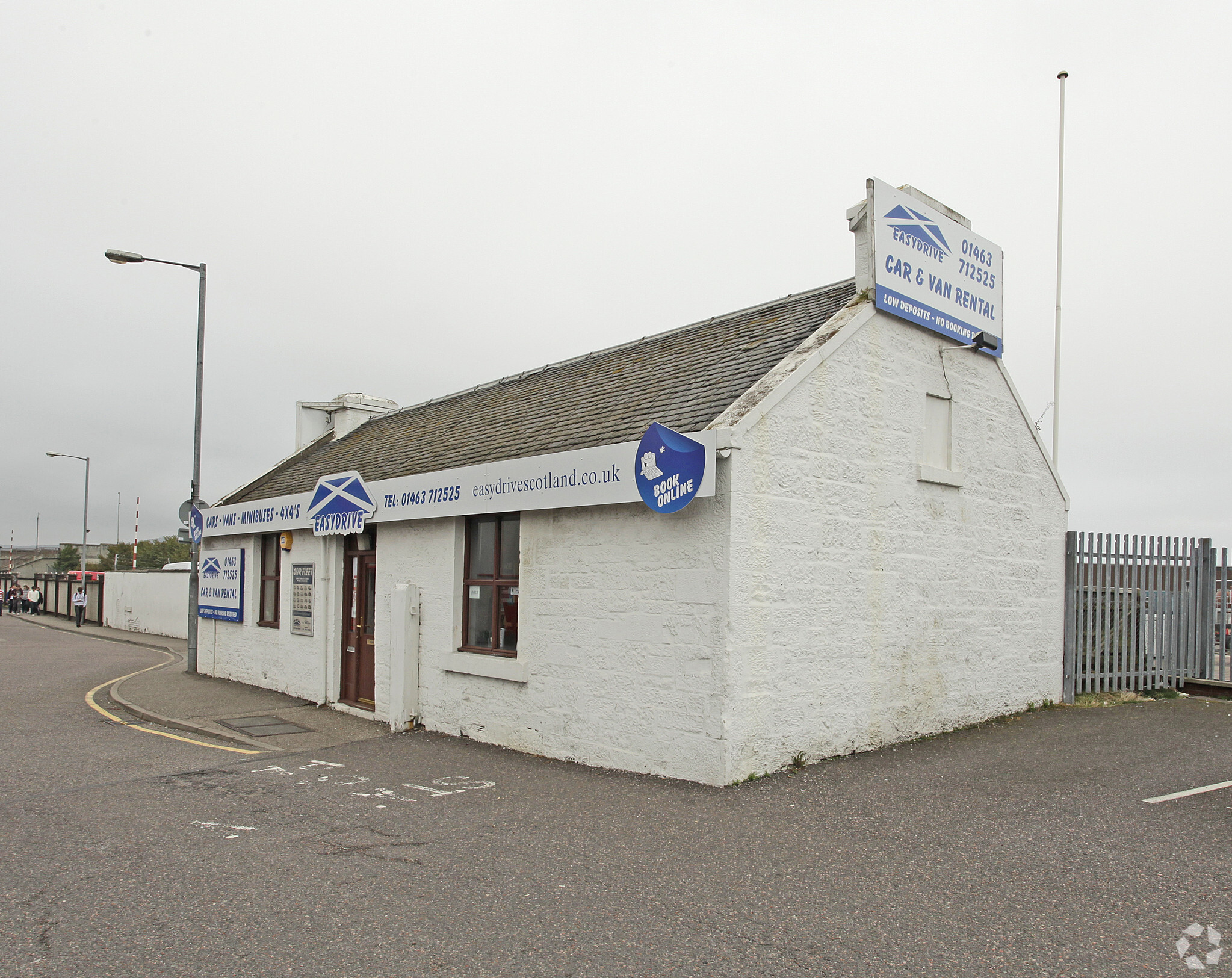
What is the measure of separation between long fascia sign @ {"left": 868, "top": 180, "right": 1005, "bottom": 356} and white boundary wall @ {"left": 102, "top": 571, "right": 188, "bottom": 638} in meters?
24.5

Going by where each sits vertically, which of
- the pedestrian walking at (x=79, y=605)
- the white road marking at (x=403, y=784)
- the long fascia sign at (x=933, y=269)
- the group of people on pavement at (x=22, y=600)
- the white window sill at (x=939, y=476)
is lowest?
the group of people on pavement at (x=22, y=600)

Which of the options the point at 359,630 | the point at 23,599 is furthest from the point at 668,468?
the point at 23,599

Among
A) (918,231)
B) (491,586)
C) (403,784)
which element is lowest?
(403,784)

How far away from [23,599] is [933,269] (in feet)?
167

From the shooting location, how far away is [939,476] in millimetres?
10094

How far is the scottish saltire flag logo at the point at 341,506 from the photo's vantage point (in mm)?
12281

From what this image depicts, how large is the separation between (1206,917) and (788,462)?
463 cm

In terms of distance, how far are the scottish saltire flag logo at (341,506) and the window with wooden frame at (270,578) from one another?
8.31ft

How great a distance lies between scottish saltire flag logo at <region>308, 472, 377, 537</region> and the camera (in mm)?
12281

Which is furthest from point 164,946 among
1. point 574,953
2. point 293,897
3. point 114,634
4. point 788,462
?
point 114,634

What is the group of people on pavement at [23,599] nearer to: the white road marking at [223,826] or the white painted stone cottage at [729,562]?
the white painted stone cottage at [729,562]

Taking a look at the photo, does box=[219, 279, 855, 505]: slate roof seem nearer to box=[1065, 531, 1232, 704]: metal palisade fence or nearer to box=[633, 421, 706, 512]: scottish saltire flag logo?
box=[633, 421, 706, 512]: scottish saltire flag logo

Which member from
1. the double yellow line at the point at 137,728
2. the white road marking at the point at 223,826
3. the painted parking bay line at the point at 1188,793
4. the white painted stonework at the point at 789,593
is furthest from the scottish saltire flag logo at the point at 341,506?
the painted parking bay line at the point at 1188,793

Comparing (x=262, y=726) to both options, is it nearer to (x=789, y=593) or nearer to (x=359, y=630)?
(x=359, y=630)
